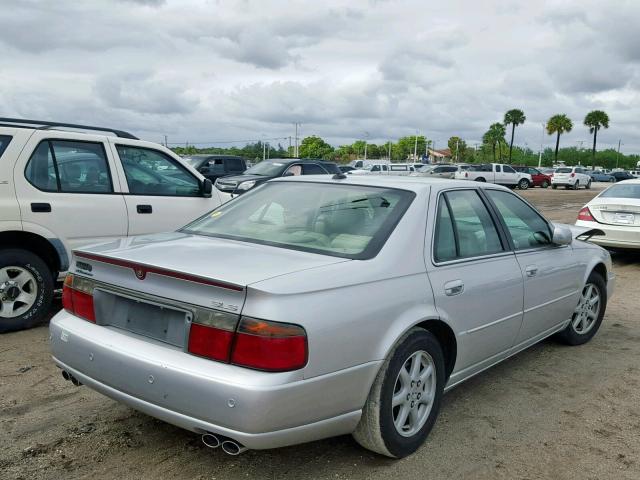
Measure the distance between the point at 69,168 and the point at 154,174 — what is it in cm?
89

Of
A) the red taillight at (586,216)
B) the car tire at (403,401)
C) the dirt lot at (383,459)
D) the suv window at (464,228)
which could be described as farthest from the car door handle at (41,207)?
the red taillight at (586,216)

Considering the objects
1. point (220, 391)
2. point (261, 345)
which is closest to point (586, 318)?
point (261, 345)

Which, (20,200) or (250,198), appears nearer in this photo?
(250,198)

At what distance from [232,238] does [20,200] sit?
274 cm

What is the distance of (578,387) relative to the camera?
438 centimetres

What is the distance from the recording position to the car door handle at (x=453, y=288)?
3389 mm

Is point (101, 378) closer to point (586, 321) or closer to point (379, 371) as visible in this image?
point (379, 371)

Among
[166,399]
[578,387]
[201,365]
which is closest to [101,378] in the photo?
[166,399]

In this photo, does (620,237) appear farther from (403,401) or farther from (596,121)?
(596,121)

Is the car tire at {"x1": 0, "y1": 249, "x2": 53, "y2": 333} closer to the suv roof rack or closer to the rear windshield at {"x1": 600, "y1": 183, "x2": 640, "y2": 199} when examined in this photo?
the suv roof rack

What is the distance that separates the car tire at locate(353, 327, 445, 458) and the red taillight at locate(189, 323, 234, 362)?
0.81 meters

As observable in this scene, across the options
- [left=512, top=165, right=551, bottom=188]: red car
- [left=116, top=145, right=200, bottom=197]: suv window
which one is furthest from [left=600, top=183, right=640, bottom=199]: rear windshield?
[left=512, top=165, right=551, bottom=188]: red car

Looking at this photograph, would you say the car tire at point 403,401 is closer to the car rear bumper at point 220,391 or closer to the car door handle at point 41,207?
the car rear bumper at point 220,391

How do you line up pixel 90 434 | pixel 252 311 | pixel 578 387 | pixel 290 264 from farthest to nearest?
pixel 578 387, pixel 90 434, pixel 290 264, pixel 252 311
